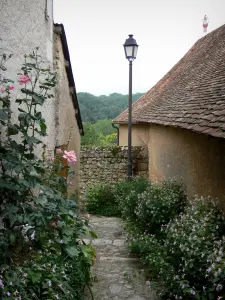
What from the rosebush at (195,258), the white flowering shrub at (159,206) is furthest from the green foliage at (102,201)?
the rosebush at (195,258)

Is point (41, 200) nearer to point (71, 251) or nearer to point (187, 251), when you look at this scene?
point (71, 251)

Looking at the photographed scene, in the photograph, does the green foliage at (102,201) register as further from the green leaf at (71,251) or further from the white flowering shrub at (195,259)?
the green leaf at (71,251)

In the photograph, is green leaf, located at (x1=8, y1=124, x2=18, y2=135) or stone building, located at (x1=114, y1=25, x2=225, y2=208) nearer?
green leaf, located at (x1=8, y1=124, x2=18, y2=135)

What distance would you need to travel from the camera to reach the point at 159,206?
623 centimetres

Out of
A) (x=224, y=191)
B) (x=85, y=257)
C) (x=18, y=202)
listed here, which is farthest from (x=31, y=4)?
(x=224, y=191)

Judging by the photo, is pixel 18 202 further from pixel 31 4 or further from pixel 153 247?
pixel 153 247

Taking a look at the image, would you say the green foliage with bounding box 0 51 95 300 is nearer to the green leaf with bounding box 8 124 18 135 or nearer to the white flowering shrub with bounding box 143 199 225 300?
the green leaf with bounding box 8 124 18 135

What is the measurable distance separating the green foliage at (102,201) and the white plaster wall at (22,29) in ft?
23.2

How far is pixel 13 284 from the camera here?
2.63 metres

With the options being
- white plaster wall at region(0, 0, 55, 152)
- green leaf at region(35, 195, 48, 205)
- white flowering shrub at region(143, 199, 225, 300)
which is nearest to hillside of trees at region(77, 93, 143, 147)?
white flowering shrub at region(143, 199, 225, 300)

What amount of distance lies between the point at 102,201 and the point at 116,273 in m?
5.62

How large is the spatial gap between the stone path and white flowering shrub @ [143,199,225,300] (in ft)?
1.17

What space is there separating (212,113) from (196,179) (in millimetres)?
1641

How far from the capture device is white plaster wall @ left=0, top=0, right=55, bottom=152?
134 inches
